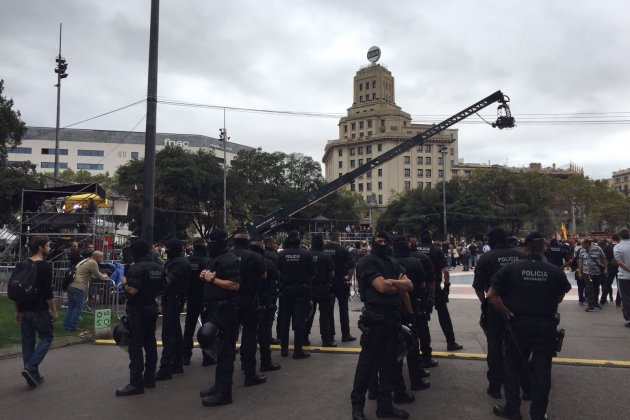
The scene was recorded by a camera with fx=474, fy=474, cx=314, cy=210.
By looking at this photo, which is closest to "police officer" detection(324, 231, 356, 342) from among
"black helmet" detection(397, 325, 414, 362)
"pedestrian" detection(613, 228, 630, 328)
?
"black helmet" detection(397, 325, 414, 362)

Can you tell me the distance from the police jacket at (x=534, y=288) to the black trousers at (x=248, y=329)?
114 inches

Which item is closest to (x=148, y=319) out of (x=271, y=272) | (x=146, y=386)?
(x=146, y=386)

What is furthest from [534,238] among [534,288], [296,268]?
[296,268]

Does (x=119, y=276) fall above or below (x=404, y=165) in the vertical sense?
below

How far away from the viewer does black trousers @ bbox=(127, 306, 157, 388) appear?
566cm

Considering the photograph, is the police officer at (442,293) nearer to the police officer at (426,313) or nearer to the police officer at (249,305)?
the police officer at (426,313)

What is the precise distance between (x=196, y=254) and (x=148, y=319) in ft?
5.70

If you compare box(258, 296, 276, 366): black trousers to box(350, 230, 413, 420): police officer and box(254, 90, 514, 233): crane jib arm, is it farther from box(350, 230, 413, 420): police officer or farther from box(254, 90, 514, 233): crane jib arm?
box(254, 90, 514, 233): crane jib arm

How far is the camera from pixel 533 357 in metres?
4.40

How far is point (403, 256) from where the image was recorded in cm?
618

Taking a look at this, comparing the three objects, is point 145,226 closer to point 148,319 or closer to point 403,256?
point 148,319

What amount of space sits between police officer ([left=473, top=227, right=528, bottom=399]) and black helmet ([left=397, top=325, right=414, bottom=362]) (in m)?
1.10

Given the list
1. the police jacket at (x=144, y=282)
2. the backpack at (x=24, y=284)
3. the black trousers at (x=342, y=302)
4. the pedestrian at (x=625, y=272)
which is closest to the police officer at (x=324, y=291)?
the black trousers at (x=342, y=302)

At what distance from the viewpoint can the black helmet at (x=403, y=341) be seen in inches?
195
